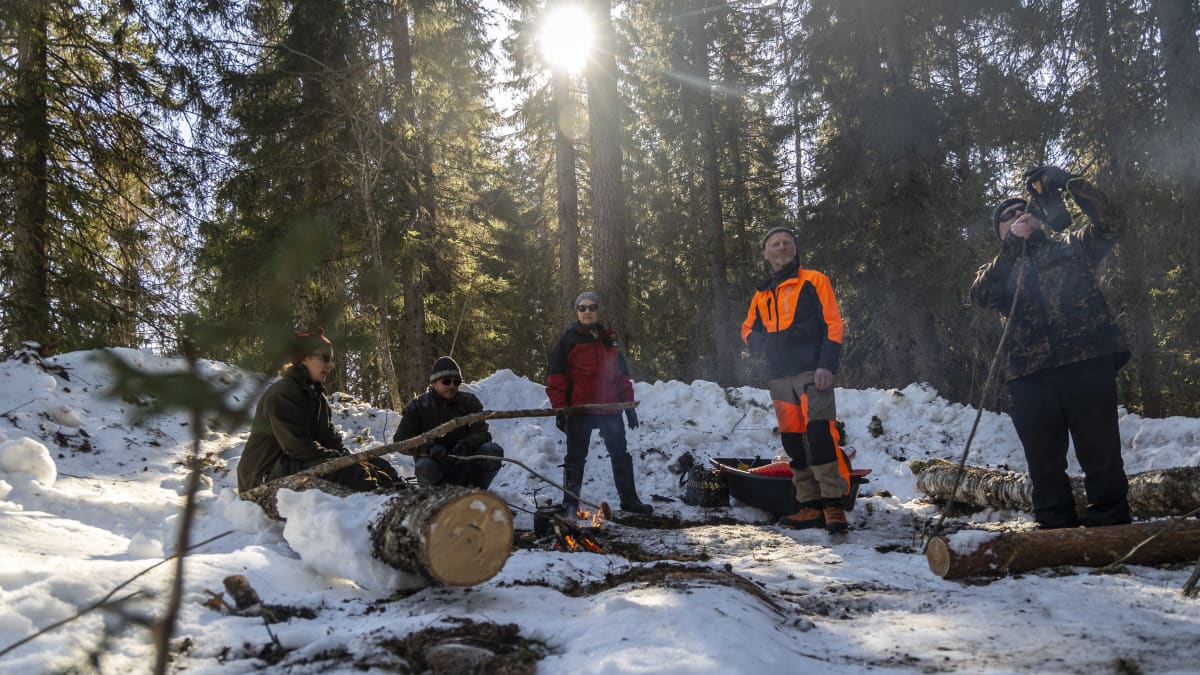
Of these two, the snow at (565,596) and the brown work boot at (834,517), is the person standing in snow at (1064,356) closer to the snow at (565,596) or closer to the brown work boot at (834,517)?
the snow at (565,596)

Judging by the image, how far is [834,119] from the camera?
566 inches

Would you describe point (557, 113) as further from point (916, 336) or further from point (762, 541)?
point (762, 541)

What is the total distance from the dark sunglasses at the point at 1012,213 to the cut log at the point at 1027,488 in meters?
1.99

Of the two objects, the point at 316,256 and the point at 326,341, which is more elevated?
the point at 316,256

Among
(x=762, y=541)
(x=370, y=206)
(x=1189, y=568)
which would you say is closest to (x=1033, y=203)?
(x=1189, y=568)

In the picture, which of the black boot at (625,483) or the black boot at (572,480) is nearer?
the black boot at (572,480)

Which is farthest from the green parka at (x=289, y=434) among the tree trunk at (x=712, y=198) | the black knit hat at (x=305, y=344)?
the tree trunk at (x=712, y=198)

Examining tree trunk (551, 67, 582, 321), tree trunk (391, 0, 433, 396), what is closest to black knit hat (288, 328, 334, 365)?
tree trunk (551, 67, 582, 321)

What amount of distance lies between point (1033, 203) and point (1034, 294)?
26.8 inches

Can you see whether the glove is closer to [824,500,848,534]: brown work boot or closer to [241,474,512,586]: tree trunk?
[824,500,848,534]: brown work boot

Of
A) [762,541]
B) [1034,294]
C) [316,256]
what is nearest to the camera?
[316,256]

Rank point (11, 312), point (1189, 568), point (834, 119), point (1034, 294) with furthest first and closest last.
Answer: point (834, 119) < point (11, 312) < point (1034, 294) < point (1189, 568)

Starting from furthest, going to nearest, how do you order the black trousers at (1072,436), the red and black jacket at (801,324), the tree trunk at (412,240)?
the tree trunk at (412,240) → the red and black jacket at (801,324) → the black trousers at (1072,436)

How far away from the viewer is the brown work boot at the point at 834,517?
4910 millimetres
